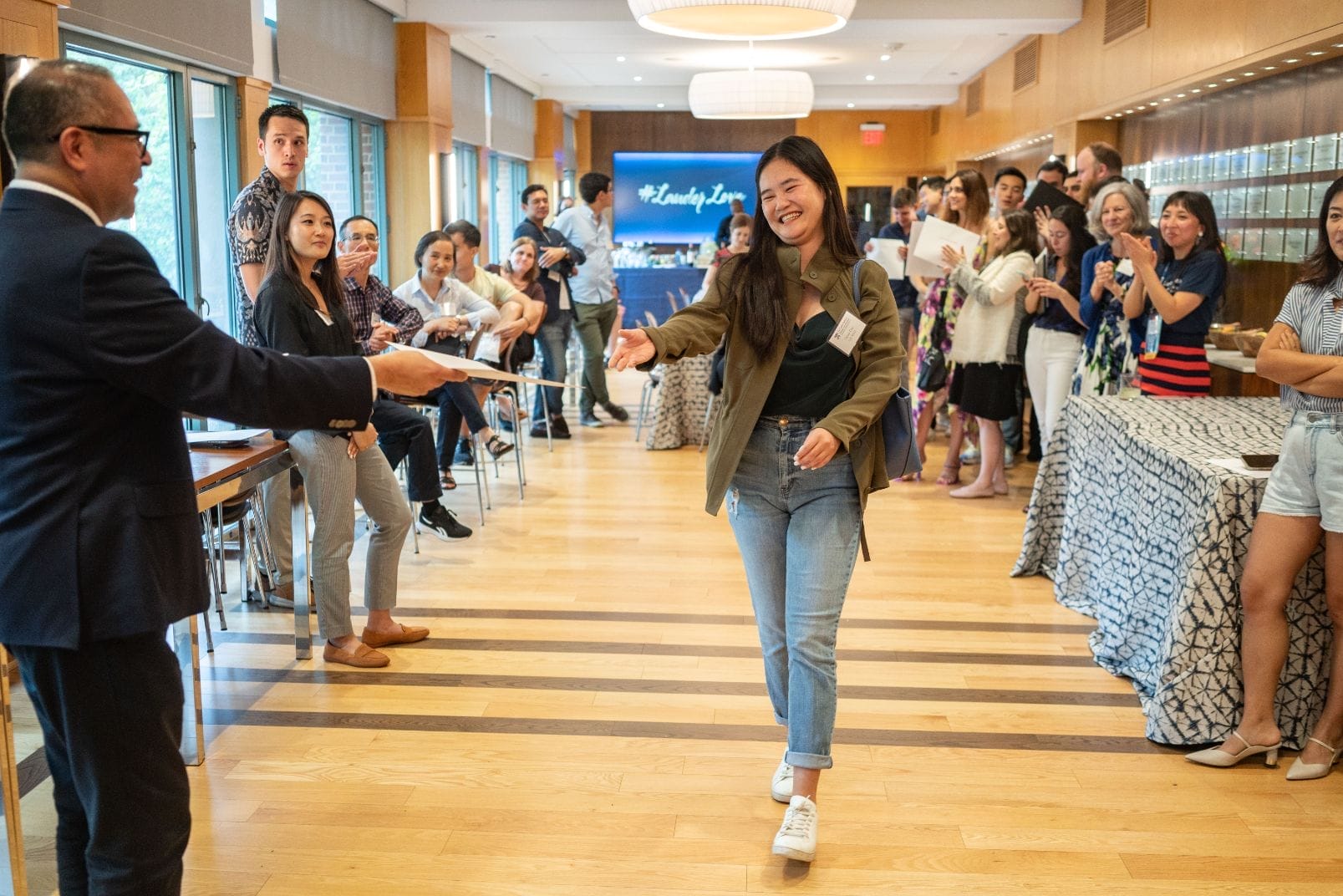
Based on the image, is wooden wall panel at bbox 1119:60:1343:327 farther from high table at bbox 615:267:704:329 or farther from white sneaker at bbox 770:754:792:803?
high table at bbox 615:267:704:329

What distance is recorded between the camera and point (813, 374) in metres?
2.69

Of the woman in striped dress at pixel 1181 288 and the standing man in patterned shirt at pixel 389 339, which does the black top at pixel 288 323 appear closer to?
Result: the standing man in patterned shirt at pixel 389 339

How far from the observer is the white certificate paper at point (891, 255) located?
7895 millimetres


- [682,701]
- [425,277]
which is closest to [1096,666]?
[682,701]

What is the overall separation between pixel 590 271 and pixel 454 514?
3165mm

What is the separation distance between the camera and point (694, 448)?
8.42 metres

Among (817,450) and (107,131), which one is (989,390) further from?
(107,131)

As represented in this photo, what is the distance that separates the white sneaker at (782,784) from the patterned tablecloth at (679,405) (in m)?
5.17

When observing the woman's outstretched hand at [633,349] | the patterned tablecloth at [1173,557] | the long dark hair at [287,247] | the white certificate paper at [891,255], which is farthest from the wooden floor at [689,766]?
the white certificate paper at [891,255]

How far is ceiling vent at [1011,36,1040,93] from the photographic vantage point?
11281 mm

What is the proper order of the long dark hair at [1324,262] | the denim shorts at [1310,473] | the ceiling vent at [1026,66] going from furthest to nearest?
1. the ceiling vent at [1026,66]
2. the long dark hair at [1324,262]
3. the denim shorts at [1310,473]

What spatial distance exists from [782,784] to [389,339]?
3057 millimetres

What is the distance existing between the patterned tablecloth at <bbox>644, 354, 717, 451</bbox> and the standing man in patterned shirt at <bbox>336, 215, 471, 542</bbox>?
8.34 feet

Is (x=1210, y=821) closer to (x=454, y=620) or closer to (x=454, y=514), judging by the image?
(x=454, y=620)
